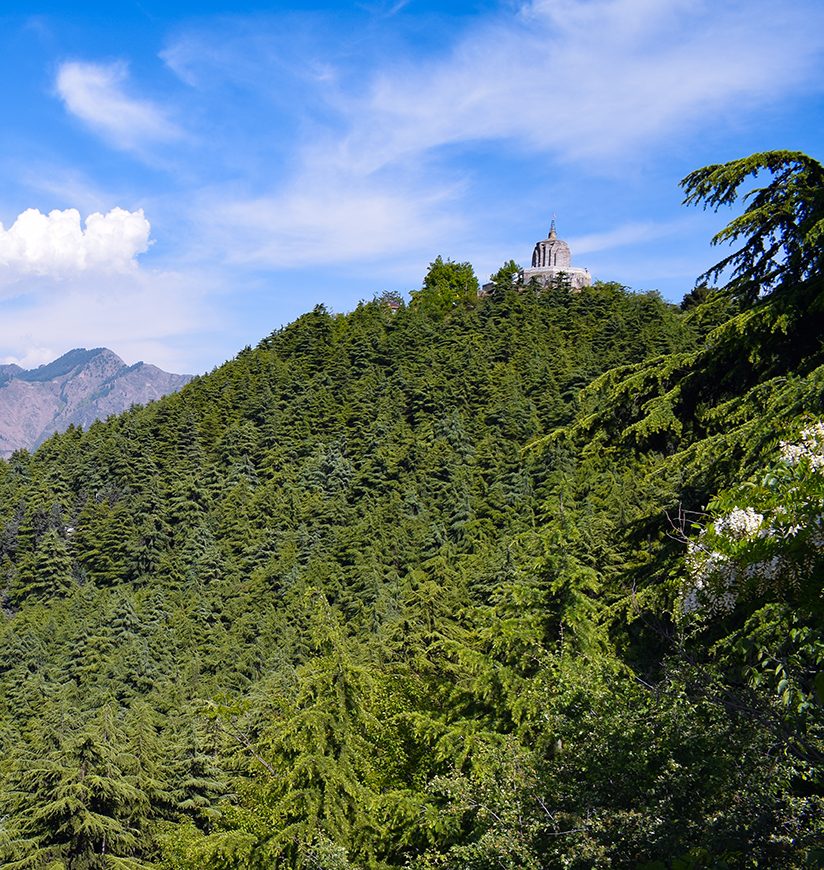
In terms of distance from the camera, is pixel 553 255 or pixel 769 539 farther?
pixel 553 255

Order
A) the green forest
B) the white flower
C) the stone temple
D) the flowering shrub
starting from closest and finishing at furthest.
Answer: the flowering shrub → the white flower → the green forest → the stone temple

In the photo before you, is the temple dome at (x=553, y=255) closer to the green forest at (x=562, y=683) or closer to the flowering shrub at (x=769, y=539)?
the green forest at (x=562, y=683)

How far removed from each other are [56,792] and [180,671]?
2414cm

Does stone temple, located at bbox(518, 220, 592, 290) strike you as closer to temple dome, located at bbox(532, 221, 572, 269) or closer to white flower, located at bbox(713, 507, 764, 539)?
temple dome, located at bbox(532, 221, 572, 269)

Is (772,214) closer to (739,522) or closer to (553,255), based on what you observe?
(739,522)

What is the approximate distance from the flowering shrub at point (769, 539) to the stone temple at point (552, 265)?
7002 cm

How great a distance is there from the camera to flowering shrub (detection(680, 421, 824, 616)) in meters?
3.09

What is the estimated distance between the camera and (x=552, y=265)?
7569 cm

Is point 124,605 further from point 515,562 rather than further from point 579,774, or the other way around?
point 579,774

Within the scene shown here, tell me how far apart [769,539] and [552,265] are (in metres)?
76.1

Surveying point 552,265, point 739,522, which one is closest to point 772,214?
point 739,522

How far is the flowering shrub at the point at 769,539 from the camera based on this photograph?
309cm

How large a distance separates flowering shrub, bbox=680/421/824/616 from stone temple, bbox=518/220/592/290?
70.0 meters

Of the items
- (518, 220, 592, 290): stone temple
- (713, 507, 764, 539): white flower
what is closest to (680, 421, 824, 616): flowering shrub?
(713, 507, 764, 539): white flower
